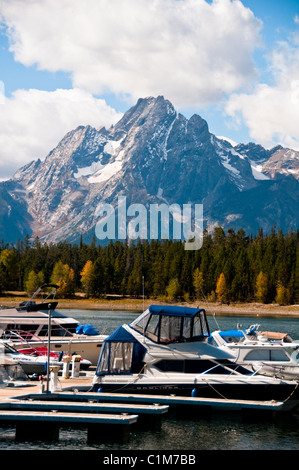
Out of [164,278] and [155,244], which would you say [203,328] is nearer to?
[164,278]

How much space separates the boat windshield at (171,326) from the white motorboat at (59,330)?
12.9m

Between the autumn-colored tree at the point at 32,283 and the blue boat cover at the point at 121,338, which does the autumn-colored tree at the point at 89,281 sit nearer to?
the autumn-colored tree at the point at 32,283

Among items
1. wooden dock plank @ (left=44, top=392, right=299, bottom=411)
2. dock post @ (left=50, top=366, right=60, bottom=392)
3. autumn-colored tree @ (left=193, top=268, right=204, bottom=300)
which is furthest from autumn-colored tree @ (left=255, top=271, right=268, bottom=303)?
dock post @ (left=50, top=366, right=60, bottom=392)

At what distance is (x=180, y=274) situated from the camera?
163875 mm

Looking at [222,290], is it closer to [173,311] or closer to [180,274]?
[180,274]

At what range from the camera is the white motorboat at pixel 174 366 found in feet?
93.7

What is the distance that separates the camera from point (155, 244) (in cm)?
19150

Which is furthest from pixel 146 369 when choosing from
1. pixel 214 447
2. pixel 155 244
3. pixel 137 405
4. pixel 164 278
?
pixel 155 244

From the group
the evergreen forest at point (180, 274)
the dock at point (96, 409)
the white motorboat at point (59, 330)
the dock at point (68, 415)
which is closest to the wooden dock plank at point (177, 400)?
the dock at point (96, 409)

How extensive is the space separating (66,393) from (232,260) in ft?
460

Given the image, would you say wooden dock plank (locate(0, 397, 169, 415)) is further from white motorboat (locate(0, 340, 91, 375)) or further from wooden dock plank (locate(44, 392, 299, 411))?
white motorboat (locate(0, 340, 91, 375))

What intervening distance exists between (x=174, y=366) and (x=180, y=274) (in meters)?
135

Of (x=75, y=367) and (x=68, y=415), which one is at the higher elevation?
(x=75, y=367)

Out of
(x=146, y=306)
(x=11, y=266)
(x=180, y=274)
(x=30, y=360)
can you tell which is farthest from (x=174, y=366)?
(x=11, y=266)
